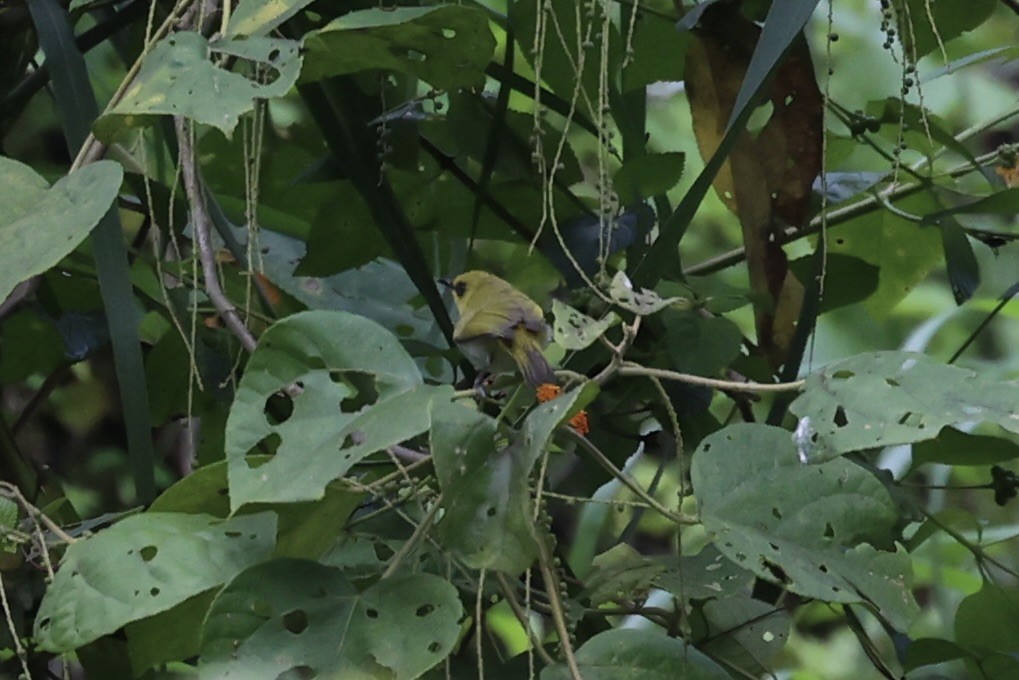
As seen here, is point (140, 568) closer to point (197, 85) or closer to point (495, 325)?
point (197, 85)

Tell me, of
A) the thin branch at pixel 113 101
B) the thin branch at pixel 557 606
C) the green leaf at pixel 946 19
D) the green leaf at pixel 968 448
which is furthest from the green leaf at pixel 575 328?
the green leaf at pixel 946 19

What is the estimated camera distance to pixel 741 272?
205 centimetres

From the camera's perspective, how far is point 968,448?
41.3 inches

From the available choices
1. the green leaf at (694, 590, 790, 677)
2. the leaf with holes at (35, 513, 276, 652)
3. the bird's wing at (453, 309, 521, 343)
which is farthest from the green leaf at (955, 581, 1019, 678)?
the leaf with holes at (35, 513, 276, 652)

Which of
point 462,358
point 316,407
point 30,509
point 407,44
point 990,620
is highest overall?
point 407,44

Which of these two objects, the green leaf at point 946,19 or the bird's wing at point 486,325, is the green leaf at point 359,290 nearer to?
the bird's wing at point 486,325

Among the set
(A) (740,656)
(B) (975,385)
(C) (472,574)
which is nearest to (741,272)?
(A) (740,656)

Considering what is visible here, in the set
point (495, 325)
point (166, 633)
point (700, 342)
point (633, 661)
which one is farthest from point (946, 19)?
point (166, 633)

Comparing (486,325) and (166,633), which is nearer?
(166,633)

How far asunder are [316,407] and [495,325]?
0.58m

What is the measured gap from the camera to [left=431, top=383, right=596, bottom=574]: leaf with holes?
63 centimetres

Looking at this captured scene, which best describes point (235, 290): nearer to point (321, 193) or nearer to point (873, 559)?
point (321, 193)

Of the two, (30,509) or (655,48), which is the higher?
(655,48)

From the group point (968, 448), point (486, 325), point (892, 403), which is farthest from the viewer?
point (486, 325)
